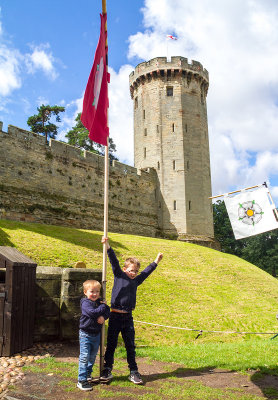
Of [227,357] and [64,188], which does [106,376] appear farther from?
[64,188]

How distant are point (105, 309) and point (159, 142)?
28.2 m

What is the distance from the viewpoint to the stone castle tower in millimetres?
30812

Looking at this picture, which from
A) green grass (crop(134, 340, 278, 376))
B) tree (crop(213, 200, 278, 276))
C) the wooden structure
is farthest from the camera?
tree (crop(213, 200, 278, 276))

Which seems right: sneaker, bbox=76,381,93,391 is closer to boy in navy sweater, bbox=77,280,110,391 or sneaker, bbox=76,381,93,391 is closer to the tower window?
boy in navy sweater, bbox=77,280,110,391

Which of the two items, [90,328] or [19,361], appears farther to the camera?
[19,361]

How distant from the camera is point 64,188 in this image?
23.5m

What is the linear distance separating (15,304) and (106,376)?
6.14 ft

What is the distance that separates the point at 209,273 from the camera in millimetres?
18109

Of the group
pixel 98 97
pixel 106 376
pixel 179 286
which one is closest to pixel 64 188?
pixel 179 286

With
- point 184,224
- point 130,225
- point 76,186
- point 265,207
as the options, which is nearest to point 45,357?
point 265,207

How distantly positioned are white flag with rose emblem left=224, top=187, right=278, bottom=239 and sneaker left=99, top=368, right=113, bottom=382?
3.93 m

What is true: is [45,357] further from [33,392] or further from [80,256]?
[80,256]

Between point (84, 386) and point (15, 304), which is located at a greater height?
point (15, 304)

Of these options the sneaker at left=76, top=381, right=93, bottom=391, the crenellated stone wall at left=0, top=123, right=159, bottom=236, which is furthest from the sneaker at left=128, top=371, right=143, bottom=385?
the crenellated stone wall at left=0, top=123, right=159, bottom=236
